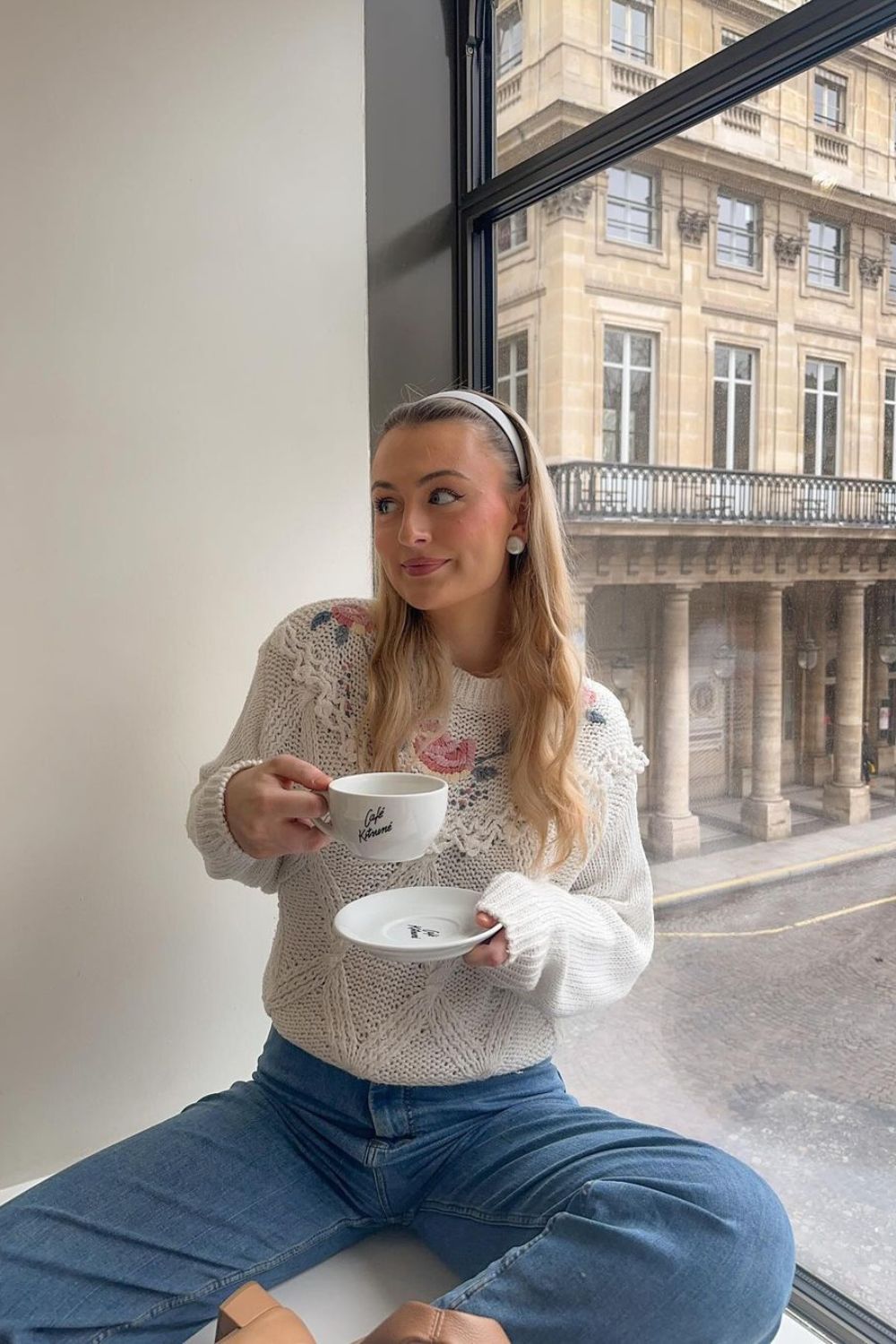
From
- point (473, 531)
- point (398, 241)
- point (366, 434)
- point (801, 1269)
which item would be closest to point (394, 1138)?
point (801, 1269)

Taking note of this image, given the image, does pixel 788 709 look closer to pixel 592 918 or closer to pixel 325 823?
pixel 592 918

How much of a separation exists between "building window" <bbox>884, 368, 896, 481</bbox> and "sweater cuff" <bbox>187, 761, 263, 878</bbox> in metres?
0.88

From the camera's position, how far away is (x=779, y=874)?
5.10 ft

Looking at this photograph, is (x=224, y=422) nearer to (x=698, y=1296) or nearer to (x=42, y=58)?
(x=42, y=58)

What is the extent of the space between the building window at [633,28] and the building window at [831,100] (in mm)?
369

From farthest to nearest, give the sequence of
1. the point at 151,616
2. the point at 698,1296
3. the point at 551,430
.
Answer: the point at 551,430, the point at 151,616, the point at 698,1296

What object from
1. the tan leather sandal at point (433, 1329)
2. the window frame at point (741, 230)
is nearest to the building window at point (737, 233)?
the window frame at point (741, 230)

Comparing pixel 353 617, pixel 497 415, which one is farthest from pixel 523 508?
pixel 353 617

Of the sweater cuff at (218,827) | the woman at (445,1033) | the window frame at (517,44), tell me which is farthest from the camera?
the window frame at (517,44)

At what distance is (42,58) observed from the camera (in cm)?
162

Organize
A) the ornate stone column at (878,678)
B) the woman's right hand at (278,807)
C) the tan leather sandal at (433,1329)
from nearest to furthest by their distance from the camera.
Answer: the tan leather sandal at (433,1329), the woman's right hand at (278,807), the ornate stone column at (878,678)

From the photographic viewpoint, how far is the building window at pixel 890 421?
1.35 m

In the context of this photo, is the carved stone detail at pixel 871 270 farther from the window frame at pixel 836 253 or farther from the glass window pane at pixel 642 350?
the glass window pane at pixel 642 350

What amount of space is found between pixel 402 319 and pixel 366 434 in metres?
0.24
